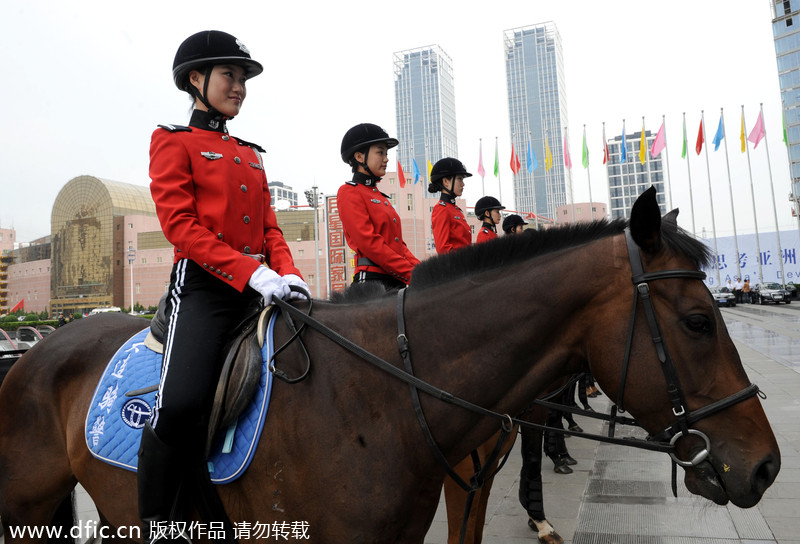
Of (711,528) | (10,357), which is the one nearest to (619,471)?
(711,528)

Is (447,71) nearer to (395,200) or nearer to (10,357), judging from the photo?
(395,200)

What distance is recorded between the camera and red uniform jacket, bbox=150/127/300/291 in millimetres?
2145

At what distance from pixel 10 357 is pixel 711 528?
6.94m

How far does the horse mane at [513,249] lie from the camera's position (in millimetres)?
1993

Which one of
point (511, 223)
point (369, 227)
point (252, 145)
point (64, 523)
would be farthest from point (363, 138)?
point (511, 223)

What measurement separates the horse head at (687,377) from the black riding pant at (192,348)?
1.39 m

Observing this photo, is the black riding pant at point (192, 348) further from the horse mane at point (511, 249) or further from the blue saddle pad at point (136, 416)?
the horse mane at point (511, 249)

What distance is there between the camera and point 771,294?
37.4m

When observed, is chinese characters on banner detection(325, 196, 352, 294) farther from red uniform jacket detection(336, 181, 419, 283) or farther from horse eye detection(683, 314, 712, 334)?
horse eye detection(683, 314, 712, 334)

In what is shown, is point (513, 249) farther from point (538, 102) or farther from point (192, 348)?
point (538, 102)

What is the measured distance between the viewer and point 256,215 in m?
2.51

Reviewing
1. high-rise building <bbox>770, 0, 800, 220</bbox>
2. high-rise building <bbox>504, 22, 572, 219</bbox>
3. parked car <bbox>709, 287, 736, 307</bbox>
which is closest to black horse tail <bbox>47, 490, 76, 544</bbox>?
parked car <bbox>709, 287, 736, 307</bbox>

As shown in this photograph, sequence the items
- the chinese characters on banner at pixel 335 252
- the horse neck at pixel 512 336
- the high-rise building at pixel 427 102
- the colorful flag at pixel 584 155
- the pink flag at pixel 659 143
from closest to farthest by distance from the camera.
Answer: the horse neck at pixel 512 336
the pink flag at pixel 659 143
the chinese characters on banner at pixel 335 252
the colorful flag at pixel 584 155
the high-rise building at pixel 427 102

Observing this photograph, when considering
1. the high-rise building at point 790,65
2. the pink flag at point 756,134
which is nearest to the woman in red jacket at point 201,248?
the pink flag at point 756,134
